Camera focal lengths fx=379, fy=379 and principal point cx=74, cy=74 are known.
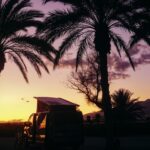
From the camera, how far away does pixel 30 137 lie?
21.5 meters

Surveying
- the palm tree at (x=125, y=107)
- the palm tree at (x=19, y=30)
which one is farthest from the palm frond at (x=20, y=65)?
the palm tree at (x=125, y=107)

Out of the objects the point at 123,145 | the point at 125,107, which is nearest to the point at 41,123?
the point at 123,145

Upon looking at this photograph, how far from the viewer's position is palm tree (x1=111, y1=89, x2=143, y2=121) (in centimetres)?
5559

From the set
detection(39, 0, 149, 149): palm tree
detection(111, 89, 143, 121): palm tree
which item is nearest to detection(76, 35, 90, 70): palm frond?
detection(39, 0, 149, 149): palm tree

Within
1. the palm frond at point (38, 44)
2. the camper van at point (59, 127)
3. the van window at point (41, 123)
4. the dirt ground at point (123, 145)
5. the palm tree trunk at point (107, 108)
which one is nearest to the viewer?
the camper van at point (59, 127)

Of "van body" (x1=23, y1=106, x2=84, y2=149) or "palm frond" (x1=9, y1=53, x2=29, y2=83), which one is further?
"palm frond" (x1=9, y1=53, x2=29, y2=83)

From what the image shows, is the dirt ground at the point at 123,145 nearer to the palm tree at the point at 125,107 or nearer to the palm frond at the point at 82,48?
the palm frond at the point at 82,48

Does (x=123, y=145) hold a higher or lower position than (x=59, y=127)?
lower

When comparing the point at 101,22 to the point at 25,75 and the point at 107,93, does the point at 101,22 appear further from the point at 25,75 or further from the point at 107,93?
the point at 25,75

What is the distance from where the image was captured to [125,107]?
58375 millimetres

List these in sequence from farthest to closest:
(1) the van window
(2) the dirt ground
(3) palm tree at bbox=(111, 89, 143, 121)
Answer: (3) palm tree at bbox=(111, 89, 143, 121) → (2) the dirt ground → (1) the van window

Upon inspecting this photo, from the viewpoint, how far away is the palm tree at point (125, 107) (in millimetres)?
55594

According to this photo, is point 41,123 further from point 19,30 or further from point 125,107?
point 125,107

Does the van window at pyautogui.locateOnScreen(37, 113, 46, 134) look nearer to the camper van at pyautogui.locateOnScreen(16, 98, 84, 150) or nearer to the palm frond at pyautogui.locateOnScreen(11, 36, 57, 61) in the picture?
the camper van at pyautogui.locateOnScreen(16, 98, 84, 150)
